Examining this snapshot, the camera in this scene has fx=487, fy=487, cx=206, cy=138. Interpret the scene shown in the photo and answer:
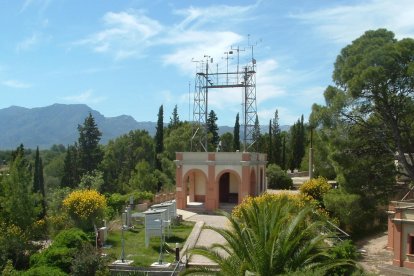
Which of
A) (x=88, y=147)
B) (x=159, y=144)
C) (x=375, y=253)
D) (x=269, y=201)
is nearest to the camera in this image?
(x=269, y=201)

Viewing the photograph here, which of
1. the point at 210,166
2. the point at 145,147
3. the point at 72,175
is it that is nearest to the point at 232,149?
the point at 145,147

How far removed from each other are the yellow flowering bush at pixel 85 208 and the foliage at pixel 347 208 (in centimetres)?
1211

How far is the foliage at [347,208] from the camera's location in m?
25.6

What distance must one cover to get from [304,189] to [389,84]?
8437 millimetres

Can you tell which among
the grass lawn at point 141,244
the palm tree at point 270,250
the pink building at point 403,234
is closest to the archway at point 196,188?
the grass lawn at point 141,244

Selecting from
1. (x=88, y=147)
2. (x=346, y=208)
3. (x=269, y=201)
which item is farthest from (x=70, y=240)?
(x=88, y=147)

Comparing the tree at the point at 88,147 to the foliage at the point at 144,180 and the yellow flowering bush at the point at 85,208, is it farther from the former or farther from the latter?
the yellow flowering bush at the point at 85,208

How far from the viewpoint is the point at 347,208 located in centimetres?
2562

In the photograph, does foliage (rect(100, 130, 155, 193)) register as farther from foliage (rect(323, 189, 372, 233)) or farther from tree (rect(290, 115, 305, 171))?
foliage (rect(323, 189, 372, 233))

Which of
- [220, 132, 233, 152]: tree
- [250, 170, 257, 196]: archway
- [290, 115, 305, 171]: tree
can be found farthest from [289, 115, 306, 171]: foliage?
[250, 170, 257, 196]: archway

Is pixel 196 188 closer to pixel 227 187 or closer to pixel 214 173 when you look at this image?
pixel 227 187

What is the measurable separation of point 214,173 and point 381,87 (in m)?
11.2

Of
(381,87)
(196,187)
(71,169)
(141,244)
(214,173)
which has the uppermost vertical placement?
(381,87)

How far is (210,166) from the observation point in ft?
A: 101
